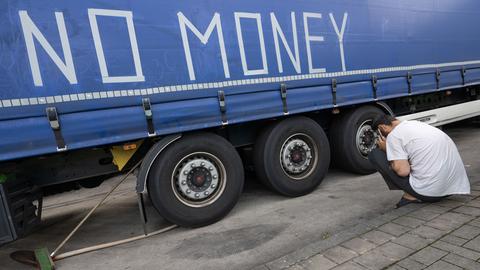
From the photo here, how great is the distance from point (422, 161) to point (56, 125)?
3239 millimetres

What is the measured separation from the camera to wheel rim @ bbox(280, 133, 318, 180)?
13.9 feet

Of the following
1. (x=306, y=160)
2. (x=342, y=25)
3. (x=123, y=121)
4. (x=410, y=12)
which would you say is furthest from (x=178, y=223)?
(x=410, y=12)

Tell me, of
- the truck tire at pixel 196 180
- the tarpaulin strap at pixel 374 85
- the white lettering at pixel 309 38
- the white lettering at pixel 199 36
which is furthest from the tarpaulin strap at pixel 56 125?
the tarpaulin strap at pixel 374 85

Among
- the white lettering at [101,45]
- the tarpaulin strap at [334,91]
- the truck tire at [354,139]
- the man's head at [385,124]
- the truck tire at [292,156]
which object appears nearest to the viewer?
the white lettering at [101,45]

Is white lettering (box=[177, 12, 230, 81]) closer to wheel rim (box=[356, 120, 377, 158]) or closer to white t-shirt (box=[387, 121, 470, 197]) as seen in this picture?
white t-shirt (box=[387, 121, 470, 197])

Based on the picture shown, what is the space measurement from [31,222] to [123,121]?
1.27 m

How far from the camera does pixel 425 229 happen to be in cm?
281

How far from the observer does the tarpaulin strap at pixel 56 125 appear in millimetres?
2822

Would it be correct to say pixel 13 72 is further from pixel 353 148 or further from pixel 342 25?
pixel 353 148

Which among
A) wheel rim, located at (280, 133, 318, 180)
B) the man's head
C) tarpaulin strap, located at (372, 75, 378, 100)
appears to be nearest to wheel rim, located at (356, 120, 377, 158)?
tarpaulin strap, located at (372, 75, 378, 100)


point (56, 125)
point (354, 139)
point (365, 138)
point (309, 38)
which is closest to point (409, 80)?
point (365, 138)

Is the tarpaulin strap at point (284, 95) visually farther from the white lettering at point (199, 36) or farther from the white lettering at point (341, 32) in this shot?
the white lettering at point (341, 32)

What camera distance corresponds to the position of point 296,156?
4.30 meters

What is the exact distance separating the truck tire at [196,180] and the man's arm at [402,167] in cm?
162
